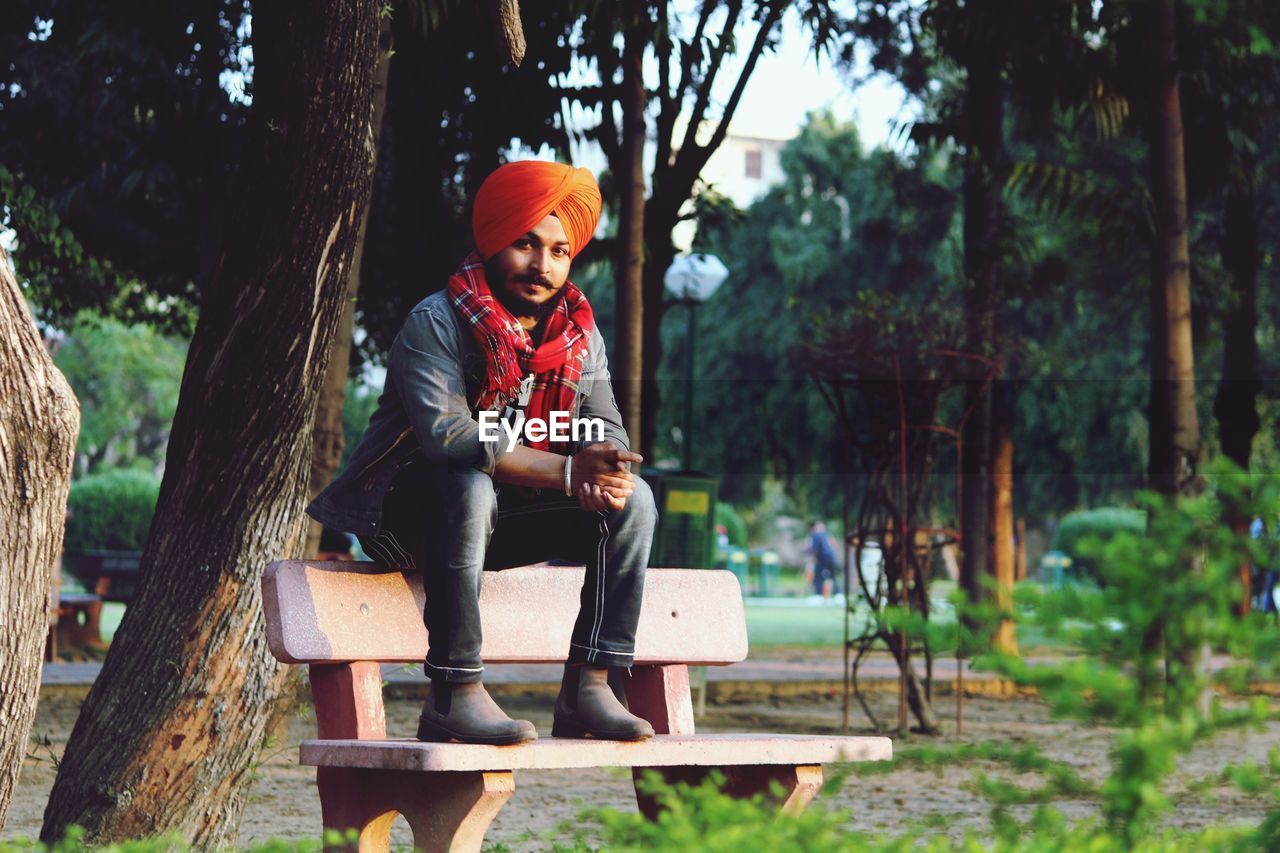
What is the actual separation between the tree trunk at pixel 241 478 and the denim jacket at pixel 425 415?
4.10 ft

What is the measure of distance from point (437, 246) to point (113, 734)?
9.21 metres

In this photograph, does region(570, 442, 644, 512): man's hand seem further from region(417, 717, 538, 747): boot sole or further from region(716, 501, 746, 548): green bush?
region(716, 501, 746, 548): green bush

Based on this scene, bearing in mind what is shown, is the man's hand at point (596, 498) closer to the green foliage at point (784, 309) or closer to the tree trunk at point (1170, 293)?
the tree trunk at point (1170, 293)

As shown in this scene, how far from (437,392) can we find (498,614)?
2.50 ft

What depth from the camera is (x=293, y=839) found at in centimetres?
654

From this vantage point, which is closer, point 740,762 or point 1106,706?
point 1106,706

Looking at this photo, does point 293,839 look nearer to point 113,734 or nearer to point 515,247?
point 113,734

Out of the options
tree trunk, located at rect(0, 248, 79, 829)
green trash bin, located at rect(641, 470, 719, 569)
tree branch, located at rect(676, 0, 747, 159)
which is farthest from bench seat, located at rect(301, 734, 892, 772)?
green trash bin, located at rect(641, 470, 719, 569)

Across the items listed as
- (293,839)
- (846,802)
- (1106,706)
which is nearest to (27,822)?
(293,839)

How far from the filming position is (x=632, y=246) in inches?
415

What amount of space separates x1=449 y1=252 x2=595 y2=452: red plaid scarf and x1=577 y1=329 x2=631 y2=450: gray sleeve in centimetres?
4

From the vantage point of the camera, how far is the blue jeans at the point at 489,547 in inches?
137

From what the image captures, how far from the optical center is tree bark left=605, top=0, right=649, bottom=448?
34.5 ft

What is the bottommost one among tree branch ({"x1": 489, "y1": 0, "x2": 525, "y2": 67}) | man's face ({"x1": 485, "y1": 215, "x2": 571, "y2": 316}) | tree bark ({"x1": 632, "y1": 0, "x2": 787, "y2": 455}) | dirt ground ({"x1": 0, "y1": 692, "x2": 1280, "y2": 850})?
dirt ground ({"x1": 0, "y1": 692, "x2": 1280, "y2": 850})
